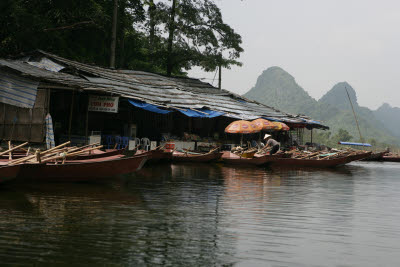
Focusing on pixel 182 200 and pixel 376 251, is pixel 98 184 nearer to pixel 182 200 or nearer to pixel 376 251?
pixel 182 200

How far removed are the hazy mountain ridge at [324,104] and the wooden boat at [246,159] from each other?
8557cm

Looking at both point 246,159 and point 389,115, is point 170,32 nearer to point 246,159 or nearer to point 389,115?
point 246,159

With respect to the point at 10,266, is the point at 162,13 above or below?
above

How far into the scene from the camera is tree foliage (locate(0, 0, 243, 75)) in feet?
70.3

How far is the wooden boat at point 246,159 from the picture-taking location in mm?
18625

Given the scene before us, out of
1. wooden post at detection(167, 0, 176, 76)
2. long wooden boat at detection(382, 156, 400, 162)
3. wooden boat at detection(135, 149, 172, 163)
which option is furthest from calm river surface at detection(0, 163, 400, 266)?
long wooden boat at detection(382, 156, 400, 162)

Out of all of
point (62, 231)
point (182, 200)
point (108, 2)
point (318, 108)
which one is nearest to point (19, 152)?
point (182, 200)

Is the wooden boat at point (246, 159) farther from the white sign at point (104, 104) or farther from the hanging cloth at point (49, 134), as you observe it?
the hanging cloth at point (49, 134)

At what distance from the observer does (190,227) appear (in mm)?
6141

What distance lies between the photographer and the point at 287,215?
7.42 metres

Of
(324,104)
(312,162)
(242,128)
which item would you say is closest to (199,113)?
(242,128)

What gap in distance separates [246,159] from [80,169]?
33.8 feet

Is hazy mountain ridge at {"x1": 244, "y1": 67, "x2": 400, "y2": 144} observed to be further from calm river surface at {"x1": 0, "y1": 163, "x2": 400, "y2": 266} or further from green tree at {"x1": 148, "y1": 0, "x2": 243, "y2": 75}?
calm river surface at {"x1": 0, "y1": 163, "x2": 400, "y2": 266}

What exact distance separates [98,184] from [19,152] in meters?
2.86
